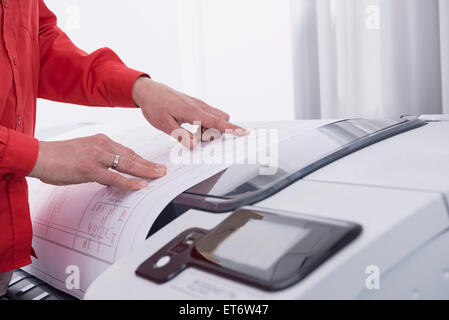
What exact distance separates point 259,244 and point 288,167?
0.16m

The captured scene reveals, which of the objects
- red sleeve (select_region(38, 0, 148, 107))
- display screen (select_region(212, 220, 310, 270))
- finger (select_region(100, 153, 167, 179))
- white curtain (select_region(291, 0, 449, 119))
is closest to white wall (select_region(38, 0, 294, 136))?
white curtain (select_region(291, 0, 449, 119))

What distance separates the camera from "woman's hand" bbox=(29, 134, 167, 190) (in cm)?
55

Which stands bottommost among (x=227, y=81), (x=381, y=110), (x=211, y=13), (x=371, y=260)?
(x=371, y=260)

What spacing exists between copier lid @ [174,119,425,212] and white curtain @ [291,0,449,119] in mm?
348

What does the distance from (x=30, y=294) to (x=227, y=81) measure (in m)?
0.96

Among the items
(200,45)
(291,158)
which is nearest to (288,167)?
(291,158)

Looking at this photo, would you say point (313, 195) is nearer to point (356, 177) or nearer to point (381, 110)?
point (356, 177)

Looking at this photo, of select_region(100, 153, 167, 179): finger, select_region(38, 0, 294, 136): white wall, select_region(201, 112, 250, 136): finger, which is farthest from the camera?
select_region(38, 0, 294, 136): white wall

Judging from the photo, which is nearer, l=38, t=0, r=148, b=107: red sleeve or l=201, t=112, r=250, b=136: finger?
l=201, t=112, r=250, b=136: finger

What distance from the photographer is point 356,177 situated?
45 cm

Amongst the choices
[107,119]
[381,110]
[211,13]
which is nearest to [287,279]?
[381,110]

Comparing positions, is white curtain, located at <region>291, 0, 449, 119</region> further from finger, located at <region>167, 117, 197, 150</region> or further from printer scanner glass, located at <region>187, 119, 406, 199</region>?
finger, located at <region>167, 117, 197, 150</region>

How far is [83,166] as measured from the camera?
55 cm

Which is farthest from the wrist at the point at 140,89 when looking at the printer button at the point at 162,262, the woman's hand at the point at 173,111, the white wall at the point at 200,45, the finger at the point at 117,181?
the white wall at the point at 200,45
